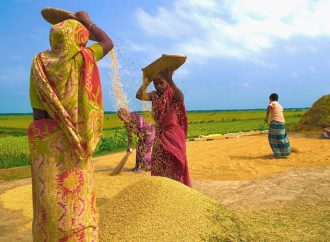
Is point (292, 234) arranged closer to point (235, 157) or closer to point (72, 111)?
point (72, 111)

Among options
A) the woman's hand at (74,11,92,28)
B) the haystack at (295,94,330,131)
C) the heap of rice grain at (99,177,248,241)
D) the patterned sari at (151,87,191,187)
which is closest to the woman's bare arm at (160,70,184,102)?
the patterned sari at (151,87,191,187)

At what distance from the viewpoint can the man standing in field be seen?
934cm

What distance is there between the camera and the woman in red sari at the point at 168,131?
493 centimetres

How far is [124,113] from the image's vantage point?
7.92 meters

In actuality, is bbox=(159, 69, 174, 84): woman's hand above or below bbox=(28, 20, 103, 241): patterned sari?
above

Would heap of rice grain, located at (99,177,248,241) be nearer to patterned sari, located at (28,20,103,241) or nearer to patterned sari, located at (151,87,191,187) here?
patterned sari, located at (151,87,191,187)

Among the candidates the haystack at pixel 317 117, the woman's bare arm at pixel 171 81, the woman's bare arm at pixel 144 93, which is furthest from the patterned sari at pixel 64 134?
the haystack at pixel 317 117

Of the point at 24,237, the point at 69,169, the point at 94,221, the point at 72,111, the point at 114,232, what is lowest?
the point at 24,237

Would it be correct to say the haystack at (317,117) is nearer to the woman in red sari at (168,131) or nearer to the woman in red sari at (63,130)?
the woman in red sari at (168,131)

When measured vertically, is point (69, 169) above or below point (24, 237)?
above

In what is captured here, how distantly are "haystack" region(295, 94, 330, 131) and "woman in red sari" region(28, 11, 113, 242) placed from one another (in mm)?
12264

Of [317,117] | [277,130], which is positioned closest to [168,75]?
[277,130]

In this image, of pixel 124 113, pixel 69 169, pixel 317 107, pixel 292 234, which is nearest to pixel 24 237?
pixel 69 169

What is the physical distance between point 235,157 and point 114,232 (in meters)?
6.79
